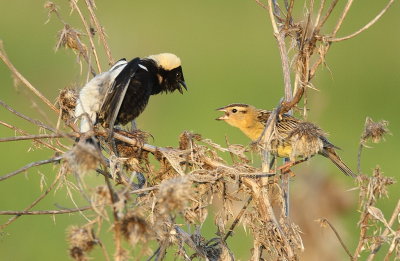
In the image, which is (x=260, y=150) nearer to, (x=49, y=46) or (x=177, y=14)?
(x=49, y=46)

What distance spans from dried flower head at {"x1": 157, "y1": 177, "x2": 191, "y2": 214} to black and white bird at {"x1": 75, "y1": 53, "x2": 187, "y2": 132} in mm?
1333

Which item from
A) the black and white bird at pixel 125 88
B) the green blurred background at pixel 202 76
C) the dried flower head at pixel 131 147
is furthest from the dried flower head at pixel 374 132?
the green blurred background at pixel 202 76

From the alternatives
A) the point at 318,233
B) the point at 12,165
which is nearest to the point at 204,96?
the point at 12,165

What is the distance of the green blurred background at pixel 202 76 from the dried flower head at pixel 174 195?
152 inches

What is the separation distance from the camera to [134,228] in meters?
2.28

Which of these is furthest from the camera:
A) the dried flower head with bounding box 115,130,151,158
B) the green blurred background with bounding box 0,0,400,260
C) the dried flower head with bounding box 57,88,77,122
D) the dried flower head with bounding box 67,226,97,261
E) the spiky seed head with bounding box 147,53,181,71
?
the green blurred background with bounding box 0,0,400,260

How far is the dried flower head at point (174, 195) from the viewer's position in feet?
7.58

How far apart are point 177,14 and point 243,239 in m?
11.5

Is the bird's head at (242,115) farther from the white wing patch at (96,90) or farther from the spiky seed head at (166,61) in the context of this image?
the spiky seed head at (166,61)

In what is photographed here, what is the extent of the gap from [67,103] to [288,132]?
1031 mm

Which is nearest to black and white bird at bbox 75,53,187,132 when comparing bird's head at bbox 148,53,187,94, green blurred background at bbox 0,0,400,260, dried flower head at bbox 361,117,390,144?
bird's head at bbox 148,53,187,94

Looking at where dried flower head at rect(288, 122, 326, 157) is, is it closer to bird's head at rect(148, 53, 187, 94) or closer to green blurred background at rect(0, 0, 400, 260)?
bird's head at rect(148, 53, 187, 94)

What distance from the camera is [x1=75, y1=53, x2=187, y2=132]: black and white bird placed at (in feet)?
13.4

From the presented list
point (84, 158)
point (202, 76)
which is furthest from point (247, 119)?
point (202, 76)
